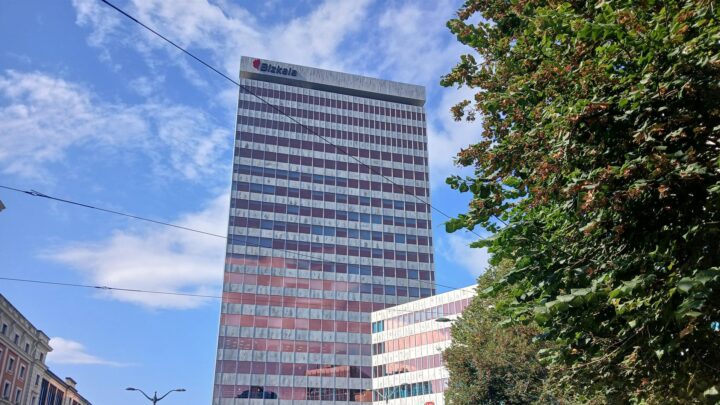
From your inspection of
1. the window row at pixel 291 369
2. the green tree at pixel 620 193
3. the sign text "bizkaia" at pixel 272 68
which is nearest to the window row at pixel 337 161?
the sign text "bizkaia" at pixel 272 68

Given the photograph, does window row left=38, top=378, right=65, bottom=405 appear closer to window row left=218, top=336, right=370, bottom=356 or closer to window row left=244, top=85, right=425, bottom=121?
window row left=218, top=336, right=370, bottom=356

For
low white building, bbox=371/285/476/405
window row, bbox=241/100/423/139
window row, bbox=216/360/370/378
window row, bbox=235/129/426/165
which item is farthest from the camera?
window row, bbox=241/100/423/139

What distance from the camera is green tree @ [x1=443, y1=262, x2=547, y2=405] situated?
2648 cm

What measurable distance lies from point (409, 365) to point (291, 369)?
16104 millimetres

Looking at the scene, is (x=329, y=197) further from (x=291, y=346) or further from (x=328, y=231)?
(x=291, y=346)

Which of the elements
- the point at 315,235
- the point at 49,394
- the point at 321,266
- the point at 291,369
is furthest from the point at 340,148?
the point at 49,394

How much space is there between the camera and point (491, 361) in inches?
1080

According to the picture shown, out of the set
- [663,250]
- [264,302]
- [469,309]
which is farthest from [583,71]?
[264,302]

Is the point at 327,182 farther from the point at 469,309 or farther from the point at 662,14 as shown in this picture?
the point at 662,14

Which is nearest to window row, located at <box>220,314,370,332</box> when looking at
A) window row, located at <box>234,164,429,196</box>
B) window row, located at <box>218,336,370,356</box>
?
window row, located at <box>218,336,370,356</box>

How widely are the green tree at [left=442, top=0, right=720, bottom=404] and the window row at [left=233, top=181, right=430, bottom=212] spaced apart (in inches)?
2921

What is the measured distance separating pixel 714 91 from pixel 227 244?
244ft

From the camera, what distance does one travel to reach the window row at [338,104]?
88.5m

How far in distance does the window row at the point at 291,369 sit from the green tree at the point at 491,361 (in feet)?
149
